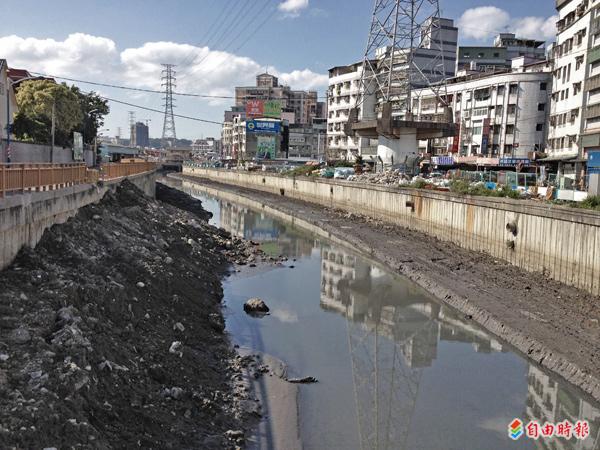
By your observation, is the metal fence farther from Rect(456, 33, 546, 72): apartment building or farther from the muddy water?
Rect(456, 33, 546, 72): apartment building

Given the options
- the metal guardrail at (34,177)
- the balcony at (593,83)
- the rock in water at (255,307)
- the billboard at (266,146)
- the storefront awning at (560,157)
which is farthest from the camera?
the billboard at (266,146)

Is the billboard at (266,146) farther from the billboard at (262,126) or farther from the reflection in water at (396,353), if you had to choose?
the reflection in water at (396,353)

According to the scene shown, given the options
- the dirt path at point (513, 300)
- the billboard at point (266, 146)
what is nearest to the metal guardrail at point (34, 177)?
the dirt path at point (513, 300)

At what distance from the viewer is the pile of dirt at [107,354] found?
831 cm

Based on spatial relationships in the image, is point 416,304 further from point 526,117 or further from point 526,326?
point 526,117

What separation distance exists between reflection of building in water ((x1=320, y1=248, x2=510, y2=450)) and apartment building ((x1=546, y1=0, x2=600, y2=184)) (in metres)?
31.3

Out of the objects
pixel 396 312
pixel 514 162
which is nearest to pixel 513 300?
pixel 396 312

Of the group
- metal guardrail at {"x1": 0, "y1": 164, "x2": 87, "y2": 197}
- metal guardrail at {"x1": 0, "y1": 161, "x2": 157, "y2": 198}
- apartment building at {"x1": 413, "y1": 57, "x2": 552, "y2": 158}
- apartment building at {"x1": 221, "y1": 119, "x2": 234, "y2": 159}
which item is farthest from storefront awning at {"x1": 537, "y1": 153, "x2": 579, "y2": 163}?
apartment building at {"x1": 221, "y1": 119, "x2": 234, "y2": 159}

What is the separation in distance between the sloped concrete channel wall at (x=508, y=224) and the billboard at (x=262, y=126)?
80187 mm

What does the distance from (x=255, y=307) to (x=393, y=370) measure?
6864mm

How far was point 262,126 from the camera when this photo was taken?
437 feet

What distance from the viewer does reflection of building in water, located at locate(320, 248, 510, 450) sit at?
13102mm

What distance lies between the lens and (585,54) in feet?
183

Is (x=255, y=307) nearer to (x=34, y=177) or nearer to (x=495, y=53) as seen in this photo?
(x=34, y=177)
